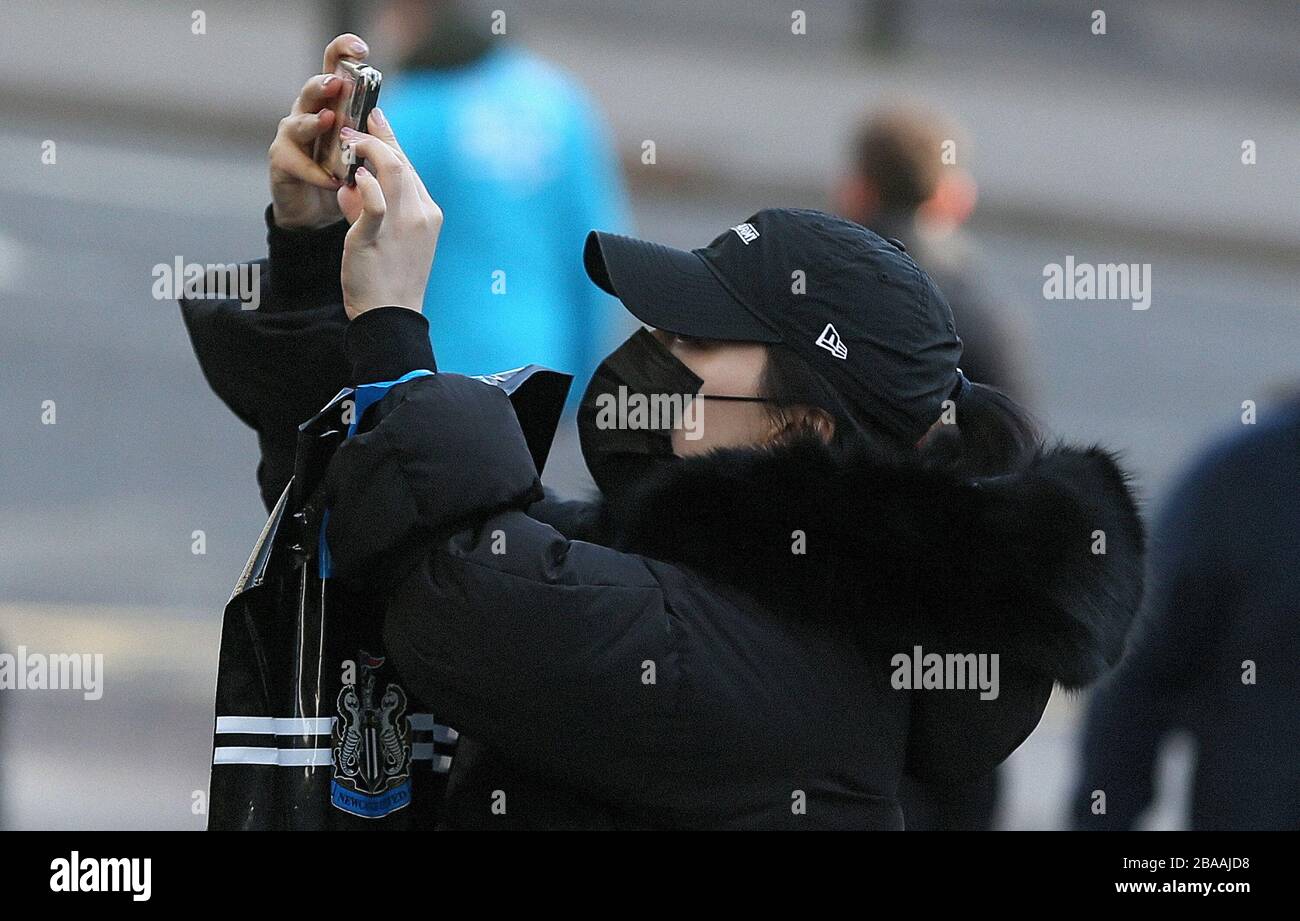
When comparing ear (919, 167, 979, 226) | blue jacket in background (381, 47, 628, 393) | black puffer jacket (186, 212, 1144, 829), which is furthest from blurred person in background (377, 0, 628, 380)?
black puffer jacket (186, 212, 1144, 829)

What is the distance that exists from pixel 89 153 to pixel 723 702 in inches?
464

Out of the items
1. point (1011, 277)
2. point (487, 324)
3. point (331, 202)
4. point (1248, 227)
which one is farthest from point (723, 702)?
point (1248, 227)

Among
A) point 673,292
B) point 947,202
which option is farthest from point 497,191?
point 673,292

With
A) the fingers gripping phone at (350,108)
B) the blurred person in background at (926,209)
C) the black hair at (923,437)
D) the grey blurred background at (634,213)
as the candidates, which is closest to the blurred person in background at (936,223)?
the blurred person in background at (926,209)

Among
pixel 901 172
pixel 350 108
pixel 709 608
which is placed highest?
pixel 901 172

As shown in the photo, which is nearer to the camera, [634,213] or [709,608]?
[709,608]

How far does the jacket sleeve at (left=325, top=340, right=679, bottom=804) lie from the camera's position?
184 centimetres

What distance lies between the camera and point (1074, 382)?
1127 centimetres

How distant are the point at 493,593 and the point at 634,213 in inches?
450

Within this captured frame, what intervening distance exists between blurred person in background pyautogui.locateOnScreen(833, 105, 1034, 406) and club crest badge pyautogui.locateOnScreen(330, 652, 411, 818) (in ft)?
8.47

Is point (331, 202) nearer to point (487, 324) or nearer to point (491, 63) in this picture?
point (487, 324)

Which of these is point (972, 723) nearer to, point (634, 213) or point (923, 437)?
point (923, 437)

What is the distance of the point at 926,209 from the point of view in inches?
184

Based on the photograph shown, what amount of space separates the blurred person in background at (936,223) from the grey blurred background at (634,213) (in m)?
0.63
